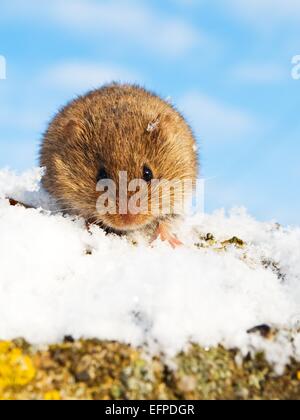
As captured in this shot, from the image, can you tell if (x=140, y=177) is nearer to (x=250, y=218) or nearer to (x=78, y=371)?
(x=250, y=218)

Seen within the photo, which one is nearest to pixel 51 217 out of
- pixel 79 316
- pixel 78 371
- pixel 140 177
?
pixel 140 177

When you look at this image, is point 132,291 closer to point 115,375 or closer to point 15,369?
point 115,375

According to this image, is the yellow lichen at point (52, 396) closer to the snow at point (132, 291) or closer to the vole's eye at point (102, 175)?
the snow at point (132, 291)

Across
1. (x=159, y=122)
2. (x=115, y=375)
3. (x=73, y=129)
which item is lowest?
(x=115, y=375)

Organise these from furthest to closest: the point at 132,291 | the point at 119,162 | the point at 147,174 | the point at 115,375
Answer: the point at 147,174
the point at 119,162
the point at 132,291
the point at 115,375

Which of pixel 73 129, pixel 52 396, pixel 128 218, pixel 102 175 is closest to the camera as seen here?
pixel 52 396

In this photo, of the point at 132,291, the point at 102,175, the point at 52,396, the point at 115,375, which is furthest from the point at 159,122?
the point at 52,396
